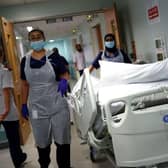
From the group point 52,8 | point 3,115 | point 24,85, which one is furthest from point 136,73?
point 52,8

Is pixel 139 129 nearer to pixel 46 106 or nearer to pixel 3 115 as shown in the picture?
pixel 46 106

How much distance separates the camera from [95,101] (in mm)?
2051

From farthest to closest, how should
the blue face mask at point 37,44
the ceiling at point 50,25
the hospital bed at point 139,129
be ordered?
the ceiling at point 50,25, the blue face mask at point 37,44, the hospital bed at point 139,129

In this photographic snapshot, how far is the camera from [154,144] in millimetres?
1832

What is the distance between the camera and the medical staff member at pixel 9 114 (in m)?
2.92

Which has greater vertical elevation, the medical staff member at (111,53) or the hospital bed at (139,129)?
the medical staff member at (111,53)

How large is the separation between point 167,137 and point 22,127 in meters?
2.94

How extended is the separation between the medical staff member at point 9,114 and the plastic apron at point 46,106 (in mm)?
347

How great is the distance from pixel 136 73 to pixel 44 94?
805 mm

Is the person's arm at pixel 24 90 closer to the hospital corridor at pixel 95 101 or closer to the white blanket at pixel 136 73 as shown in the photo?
the hospital corridor at pixel 95 101

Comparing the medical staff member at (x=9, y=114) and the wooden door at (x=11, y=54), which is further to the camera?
the wooden door at (x=11, y=54)

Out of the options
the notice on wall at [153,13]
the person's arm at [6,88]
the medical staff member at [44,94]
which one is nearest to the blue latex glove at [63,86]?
the medical staff member at [44,94]

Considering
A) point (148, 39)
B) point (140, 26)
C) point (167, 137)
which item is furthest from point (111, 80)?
point (140, 26)

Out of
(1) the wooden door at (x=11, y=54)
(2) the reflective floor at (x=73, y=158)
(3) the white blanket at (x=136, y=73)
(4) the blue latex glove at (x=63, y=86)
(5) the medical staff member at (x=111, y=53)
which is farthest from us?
(1) the wooden door at (x=11, y=54)
